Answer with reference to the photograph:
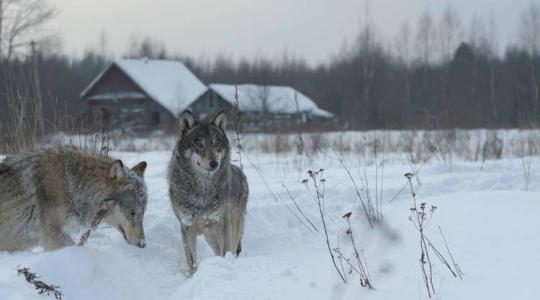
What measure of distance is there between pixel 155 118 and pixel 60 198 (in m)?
42.5

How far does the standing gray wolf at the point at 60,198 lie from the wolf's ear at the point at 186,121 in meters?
0.82

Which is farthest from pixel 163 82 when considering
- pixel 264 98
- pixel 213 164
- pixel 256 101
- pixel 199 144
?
pixel 213 164

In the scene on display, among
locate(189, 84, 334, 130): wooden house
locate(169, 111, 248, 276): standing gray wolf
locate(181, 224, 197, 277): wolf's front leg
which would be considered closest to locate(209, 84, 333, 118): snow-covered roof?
locate(189, 84, 334, 130): wooden house

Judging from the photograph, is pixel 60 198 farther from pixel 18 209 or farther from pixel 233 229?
pixel 233 229

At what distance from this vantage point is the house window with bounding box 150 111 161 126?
4668 cm

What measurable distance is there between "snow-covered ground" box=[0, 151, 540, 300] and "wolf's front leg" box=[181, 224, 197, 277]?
20 centimetres

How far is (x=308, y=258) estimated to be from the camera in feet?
17.9

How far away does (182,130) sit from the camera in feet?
20.4

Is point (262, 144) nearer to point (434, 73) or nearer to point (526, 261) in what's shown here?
point (526, 261)

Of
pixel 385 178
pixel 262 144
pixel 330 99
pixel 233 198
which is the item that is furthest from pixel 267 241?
pixel 330 99

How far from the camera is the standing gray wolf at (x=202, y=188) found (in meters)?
6.02

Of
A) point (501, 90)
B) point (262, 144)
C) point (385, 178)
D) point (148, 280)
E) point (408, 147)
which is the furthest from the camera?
point (501, 90)

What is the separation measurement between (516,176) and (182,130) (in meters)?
5.53

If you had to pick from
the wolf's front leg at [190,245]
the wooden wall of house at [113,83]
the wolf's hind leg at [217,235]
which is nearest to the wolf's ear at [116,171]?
the wolf's front leg at [190,245]
